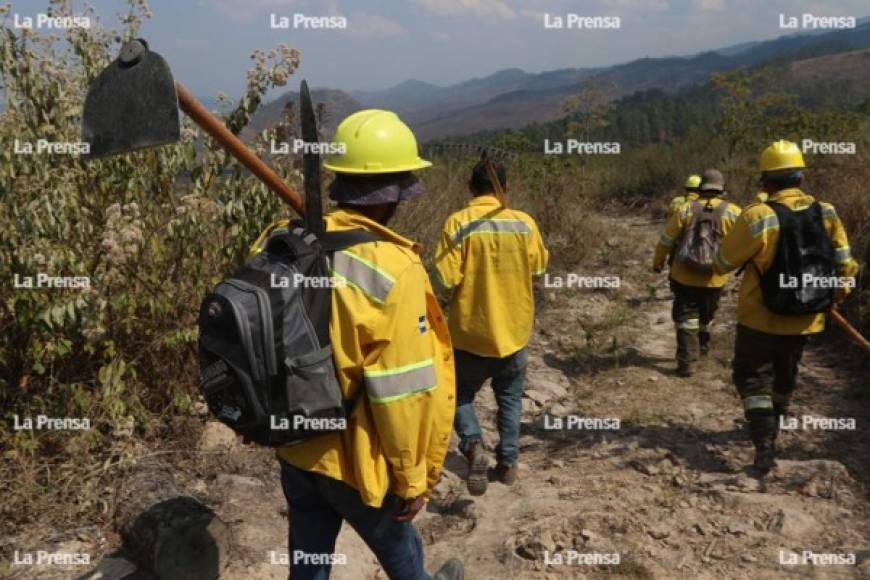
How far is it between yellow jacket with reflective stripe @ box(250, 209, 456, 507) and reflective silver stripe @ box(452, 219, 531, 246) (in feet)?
5.36

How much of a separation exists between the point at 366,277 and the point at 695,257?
4271 millimetres

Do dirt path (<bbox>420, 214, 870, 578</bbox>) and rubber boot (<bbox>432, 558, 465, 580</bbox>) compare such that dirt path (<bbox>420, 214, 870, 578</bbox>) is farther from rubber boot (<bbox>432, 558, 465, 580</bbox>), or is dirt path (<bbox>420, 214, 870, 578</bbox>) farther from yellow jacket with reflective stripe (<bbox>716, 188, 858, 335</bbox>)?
yellow jacket with reflective stripe (<bbox>716, 188, 858, 335</bbox>)

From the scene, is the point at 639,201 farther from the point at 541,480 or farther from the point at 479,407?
the point at 541,480

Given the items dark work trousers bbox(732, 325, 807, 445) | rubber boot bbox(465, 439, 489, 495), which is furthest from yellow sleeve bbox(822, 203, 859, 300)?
rubber boot bbox(465, 439, 489, 495)

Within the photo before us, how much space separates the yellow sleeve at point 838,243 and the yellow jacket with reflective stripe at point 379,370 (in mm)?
Result: 2858

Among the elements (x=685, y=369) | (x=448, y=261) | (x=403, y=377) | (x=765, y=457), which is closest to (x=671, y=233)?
(x=685, y=369)

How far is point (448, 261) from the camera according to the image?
360 centimetres

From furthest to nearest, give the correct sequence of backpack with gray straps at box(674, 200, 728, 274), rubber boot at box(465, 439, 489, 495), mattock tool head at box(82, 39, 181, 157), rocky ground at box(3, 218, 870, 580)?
backpack with gray straps at box(674, 200, 728, 274) < rubber boot at box(465, 439, 489, 495) < rocky ground at box(3, 218, 870, 580) < mattock tool head at box(82, 39, 181, 157)

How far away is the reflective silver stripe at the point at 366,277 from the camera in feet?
5.82

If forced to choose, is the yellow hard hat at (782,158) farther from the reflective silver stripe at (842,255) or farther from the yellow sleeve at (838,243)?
the reflective silver stripe at (842,255)

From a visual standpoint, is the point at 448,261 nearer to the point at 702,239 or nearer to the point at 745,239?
the point at 745,239

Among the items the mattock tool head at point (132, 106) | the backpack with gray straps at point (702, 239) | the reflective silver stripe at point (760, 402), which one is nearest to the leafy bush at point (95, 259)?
the mattock tool head at point (132, 106)

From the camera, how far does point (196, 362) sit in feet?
13.1

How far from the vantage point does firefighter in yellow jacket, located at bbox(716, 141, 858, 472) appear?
3566mm
